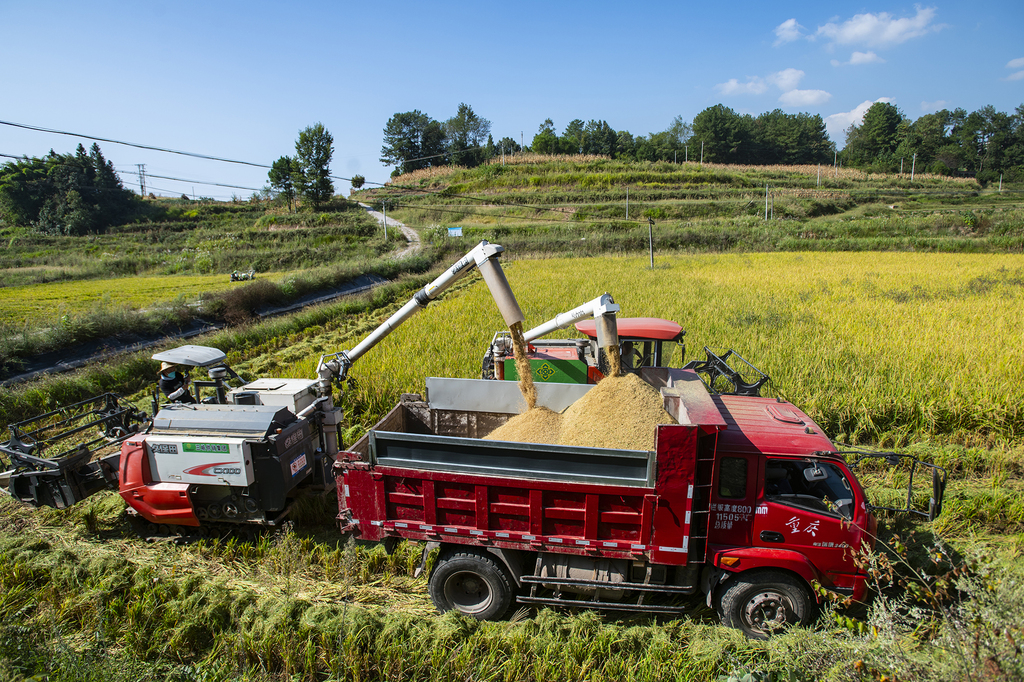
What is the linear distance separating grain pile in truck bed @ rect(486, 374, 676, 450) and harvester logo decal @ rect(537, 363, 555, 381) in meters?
2.22

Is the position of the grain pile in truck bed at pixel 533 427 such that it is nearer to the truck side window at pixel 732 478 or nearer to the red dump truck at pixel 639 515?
the red dump truck at pixel 639 515

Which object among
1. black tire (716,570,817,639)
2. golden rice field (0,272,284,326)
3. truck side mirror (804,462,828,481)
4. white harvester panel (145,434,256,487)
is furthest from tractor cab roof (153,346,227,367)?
golden rice field (0,272,284,326)

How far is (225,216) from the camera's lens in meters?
54.0

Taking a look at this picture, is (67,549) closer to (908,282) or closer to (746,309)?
(746,309)

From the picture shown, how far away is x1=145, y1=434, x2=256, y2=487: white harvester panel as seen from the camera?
544 cm

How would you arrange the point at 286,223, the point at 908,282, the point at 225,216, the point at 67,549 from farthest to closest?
the point at 225,216 → the point at 286,223 → the point at 908,282 → the point at 67,549

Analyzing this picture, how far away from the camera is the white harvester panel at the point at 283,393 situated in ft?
21.4

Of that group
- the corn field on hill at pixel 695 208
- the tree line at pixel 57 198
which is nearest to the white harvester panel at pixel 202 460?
the corn field on hill at pixel 695 208

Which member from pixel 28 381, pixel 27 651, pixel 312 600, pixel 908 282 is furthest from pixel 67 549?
pixel 908 282

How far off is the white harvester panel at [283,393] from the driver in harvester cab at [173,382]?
587 millimetres

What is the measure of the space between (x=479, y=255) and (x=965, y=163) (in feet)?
322

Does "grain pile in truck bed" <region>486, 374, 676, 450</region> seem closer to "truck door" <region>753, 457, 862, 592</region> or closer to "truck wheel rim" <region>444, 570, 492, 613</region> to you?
"truck door" <region>753, 457, 862, 592</region>

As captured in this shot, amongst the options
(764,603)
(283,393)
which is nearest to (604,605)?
(764,603)

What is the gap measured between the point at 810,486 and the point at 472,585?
126 inches
